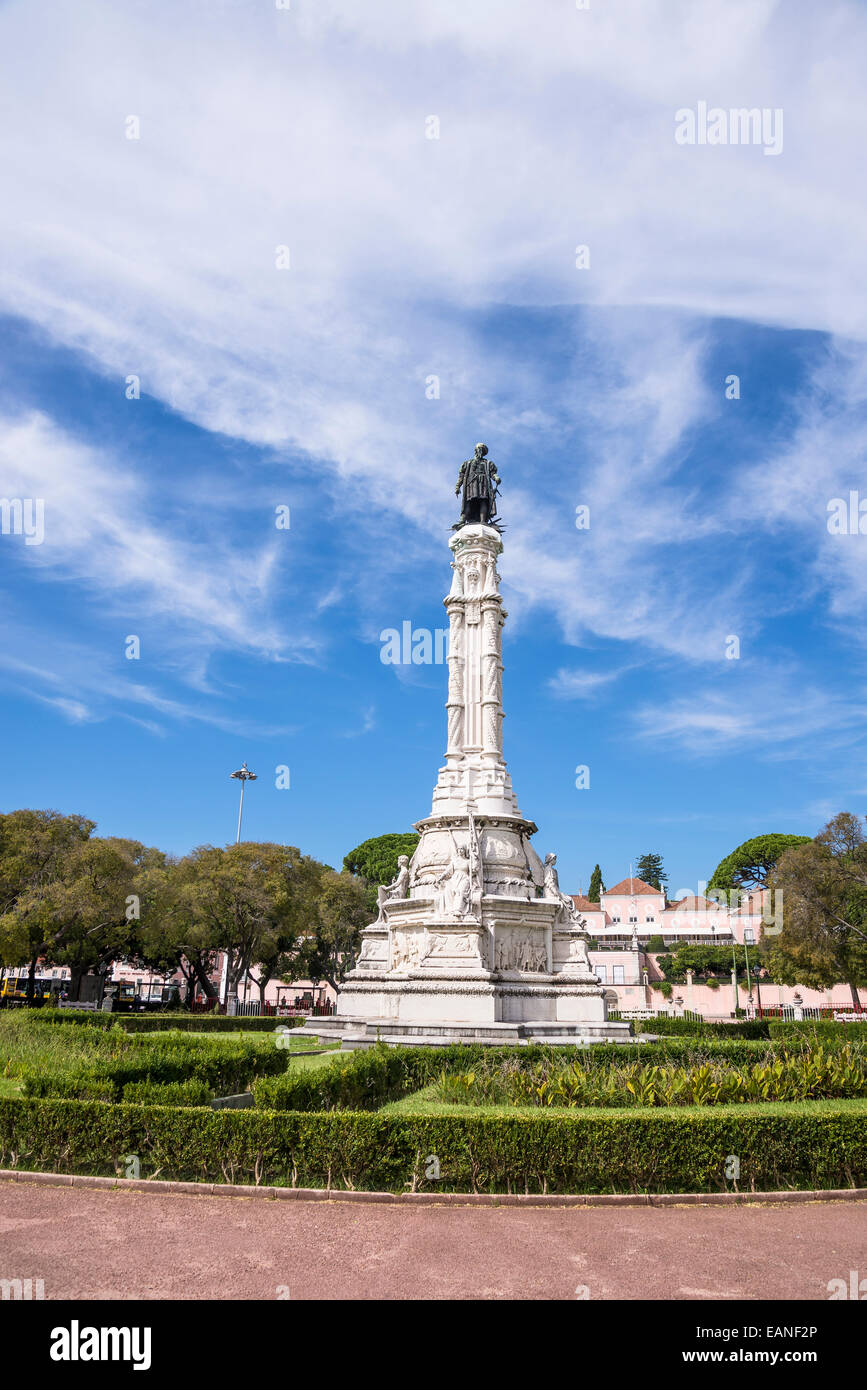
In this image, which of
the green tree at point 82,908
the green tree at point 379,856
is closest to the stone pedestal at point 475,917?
the green tree at point 82,908

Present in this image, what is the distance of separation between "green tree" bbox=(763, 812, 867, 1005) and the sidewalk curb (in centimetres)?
3563

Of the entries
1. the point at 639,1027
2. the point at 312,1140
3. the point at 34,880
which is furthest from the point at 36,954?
the point at 312,1140

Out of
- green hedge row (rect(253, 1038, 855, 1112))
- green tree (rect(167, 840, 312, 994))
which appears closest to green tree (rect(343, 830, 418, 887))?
green tree (rect(167, 840, 312, 994))

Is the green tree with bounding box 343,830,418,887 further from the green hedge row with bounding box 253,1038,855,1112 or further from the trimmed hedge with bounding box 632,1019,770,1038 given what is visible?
the green hedge row with bounding box 253,1038,855,1112

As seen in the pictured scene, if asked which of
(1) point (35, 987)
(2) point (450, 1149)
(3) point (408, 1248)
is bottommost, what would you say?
(1) point (35, 987)

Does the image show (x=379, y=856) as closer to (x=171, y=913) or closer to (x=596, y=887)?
(x=171, y=913)

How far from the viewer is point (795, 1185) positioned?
11.7 meters

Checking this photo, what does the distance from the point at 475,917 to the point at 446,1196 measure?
17.2 meters

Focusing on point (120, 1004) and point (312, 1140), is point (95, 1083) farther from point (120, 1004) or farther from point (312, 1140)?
point (120, 1004)

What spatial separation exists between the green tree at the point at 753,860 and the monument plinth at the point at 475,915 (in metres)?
61.7

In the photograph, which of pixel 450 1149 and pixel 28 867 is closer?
pixel 450 1149

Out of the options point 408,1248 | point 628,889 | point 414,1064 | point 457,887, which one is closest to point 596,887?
point 628,889

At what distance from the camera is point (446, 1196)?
1059cm
